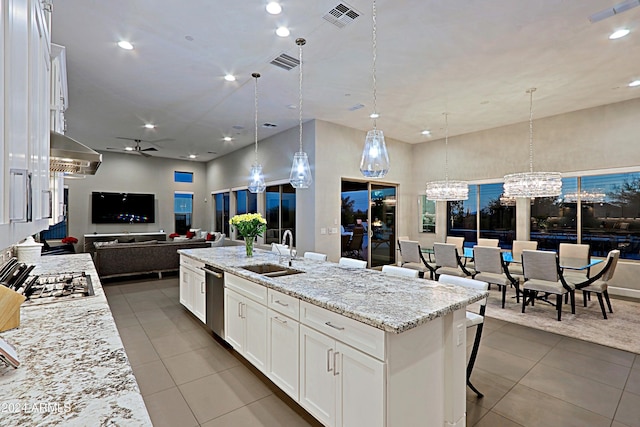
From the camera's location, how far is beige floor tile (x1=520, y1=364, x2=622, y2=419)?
2.43 metres

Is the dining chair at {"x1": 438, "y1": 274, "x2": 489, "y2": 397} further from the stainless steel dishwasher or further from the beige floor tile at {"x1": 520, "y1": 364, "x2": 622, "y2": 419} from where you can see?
the stainless steel dishwasher

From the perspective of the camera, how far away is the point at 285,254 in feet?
13.5

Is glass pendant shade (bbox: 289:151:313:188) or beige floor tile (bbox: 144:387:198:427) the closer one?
beige floor tile (bbox: 144:387:198:427)

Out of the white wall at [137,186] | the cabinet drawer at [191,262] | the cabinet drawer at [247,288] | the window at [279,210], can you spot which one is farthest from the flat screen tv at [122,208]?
the cabinet drawer at [247,288]

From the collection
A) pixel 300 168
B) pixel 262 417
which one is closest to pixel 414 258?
pixel 300 168

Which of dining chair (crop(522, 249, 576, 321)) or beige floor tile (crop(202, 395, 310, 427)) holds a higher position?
dining chair (crop(522, 249, 576, 321))

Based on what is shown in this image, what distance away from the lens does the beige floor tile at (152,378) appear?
267 cm

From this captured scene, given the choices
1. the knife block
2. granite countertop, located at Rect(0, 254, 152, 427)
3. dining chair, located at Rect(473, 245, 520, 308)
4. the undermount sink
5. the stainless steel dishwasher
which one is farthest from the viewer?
dining chair, located at Rect(473, 245, 520, 308)

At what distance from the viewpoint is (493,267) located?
4.82 meters

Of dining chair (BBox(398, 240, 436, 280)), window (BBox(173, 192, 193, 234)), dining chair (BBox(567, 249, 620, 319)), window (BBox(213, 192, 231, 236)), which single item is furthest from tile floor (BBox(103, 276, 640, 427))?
window (BBox(173, 192, 193, 234))

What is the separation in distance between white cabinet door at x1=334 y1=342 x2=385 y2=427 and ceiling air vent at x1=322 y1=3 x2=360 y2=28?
3.01 metres

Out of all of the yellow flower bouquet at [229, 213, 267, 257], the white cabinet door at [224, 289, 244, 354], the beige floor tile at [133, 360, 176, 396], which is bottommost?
the beige floor tile at [133, 360, 176, 396]

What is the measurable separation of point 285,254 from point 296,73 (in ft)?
8.46

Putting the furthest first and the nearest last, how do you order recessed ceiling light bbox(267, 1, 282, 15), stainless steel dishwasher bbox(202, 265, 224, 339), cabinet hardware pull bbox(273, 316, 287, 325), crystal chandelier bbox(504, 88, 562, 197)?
1. crystal chandelier bbox(504, 88, 562, 197)
2. stainless steel dishwasher bbox(202, 265, 224, 339)
3. recessed ceiling light bbox(267, 1, 282, 15)
4. cabinet hardware pull bbox(273, 316, 287, 325)
